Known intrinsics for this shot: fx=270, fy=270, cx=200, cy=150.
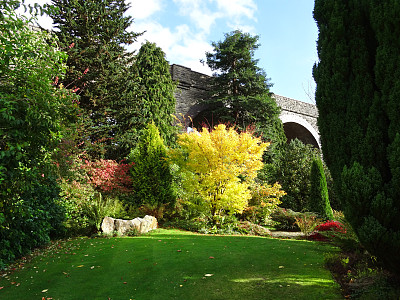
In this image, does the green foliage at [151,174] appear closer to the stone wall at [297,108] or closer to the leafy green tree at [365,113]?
the leafy green tree at [365,113]

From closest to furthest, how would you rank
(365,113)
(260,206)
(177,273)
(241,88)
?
(365,113) → (177,273) → (260,206) → (241,88)

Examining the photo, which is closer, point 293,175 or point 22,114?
point 22,114

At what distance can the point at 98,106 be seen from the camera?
1053 centimetres

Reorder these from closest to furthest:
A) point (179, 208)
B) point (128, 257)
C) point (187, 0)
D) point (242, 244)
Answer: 1. point (128, 257)
2. point (242, 244)
3. point (187, 0)
4. point (179, 208)

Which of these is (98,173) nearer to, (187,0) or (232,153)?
(232,153)

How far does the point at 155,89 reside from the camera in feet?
40.2

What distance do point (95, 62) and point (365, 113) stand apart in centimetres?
986

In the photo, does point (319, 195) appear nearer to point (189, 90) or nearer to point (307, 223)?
point (307, 223)

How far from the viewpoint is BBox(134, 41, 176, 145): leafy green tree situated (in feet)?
38.7

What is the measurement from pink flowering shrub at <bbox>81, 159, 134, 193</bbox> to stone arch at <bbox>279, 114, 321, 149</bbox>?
13842mm

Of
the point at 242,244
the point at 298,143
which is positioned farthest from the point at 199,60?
the point at 242,244

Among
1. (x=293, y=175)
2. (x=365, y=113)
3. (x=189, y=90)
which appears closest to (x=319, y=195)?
(x=293, y=175)

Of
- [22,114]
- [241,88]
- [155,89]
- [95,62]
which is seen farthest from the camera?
[241,88]

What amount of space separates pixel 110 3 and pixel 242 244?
11262mm
